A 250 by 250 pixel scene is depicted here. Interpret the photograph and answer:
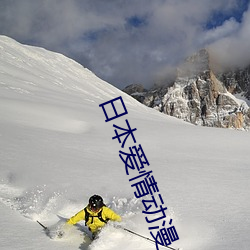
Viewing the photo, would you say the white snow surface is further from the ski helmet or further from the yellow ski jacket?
the ski helmet

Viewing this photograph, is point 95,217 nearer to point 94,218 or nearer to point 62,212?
point 94,218

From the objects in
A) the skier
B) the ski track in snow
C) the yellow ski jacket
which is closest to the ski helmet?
the skier

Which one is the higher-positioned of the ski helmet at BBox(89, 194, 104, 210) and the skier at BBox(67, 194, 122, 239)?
the ski helmet at BBox(89, 194, 104, 210)

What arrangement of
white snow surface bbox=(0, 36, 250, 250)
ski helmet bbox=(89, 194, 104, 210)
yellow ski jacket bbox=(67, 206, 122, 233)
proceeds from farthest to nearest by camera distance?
1. yellow ski jacket bbox=(67, 206, 122, 233)
2. ski helmet bbox=(89, 194, 104, 210)
3. white snow surface bbox=(0, 36, 250, 250)

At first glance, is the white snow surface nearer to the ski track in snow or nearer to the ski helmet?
the ski track in snow

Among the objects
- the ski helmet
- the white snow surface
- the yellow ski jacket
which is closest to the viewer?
the white snow surface

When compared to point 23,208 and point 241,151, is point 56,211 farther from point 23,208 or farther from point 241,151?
point 241,151

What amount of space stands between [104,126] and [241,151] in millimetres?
7060

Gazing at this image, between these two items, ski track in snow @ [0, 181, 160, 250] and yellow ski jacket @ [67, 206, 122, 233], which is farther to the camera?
yellow ski jacket @ [67, 206, 122, 233]

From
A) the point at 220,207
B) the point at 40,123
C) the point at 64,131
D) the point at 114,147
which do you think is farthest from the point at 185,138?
the point at 220,207

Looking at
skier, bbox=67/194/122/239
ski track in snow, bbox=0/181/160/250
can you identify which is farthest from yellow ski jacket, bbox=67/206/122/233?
ski track in snow, bbox=0/181/160/250

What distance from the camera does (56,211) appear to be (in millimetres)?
6812

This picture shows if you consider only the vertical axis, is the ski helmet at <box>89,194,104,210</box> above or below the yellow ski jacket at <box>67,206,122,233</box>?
above

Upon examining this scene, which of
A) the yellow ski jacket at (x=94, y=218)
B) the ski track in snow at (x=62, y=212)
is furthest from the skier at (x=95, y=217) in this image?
the ski track in snow at (x=62, y=212)
